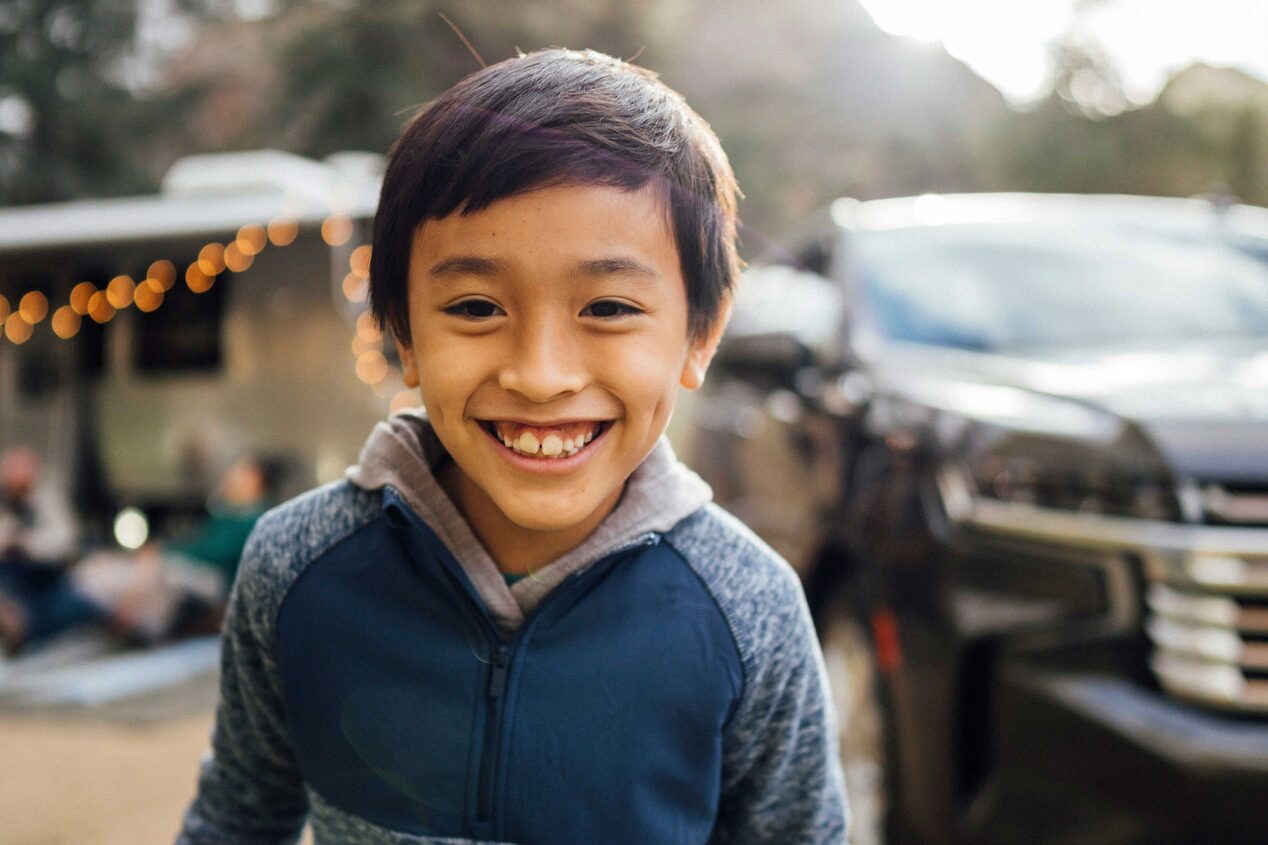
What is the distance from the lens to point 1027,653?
2.38 m

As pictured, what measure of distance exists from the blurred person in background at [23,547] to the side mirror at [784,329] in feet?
12.6

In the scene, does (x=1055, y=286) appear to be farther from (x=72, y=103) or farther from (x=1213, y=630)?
(x=72, y=103)

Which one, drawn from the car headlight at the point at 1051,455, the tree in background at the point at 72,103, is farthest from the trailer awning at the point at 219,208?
the tree in background at the point at 72,103

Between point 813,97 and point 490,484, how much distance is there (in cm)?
3697

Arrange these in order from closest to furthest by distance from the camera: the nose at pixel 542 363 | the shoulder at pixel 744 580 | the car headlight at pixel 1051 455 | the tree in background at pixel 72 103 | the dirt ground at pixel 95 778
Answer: the nose at pixel 542 363
the shoulder at pixel 744 580
the car headlight at pixel 1051 455
the dirt ground at pixel 95 778
the tree in background at pixel 72 103

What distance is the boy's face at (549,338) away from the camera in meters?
1.16

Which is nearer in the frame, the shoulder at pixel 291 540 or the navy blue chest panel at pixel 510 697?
the navy blue chest panel at pixel 510 697

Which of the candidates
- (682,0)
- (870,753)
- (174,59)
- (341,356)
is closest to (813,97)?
(682,0)

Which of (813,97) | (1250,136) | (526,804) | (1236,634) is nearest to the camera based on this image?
(526,804)

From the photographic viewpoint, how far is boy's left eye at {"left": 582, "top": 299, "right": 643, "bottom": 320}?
119 cm

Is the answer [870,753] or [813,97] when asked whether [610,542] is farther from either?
[813,97]

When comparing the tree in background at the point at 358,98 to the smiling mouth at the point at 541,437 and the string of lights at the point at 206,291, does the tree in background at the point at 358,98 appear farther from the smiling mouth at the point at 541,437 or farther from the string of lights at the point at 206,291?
the smiling mouth at the point at 541,437

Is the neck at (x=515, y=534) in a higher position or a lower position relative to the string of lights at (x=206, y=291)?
lower

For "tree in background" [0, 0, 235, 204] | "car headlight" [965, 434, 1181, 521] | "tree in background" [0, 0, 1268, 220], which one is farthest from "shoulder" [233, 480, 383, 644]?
"tree in background" [0, 0, 235, 204]
